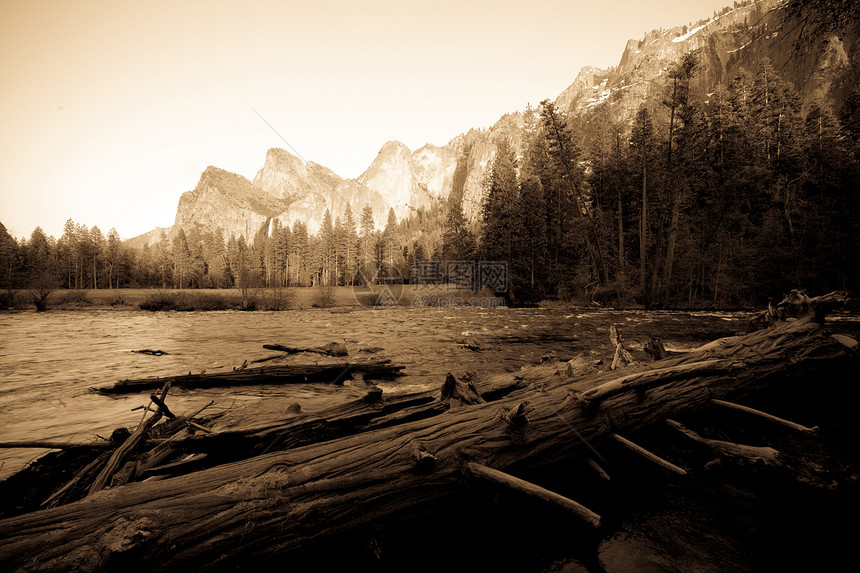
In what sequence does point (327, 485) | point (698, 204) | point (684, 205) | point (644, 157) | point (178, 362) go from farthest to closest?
point (698, 204), point (644, 157), point (684, 205), point (178, 362), point (327, 485)

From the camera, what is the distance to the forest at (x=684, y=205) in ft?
91.0

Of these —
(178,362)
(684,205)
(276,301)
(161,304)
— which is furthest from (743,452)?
(161,304)

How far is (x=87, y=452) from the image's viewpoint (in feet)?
11.3

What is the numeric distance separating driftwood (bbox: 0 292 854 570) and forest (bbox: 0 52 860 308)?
1266 inches

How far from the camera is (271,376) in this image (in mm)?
8641

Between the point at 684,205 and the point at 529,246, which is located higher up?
the point at 684,205

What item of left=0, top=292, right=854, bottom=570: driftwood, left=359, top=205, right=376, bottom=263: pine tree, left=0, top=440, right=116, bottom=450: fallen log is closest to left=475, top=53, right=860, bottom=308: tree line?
left=0, top=292, right=854, bottom=570: driftwood

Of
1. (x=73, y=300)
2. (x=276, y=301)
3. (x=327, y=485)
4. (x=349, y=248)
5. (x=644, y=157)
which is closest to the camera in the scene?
(x=327, y=485)

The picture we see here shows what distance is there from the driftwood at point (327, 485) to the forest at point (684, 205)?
106 ft

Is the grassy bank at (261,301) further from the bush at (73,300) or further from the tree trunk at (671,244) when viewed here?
the tree trunk at (671,244)

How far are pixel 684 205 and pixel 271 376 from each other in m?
37.9

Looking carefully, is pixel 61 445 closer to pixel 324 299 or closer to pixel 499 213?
pixel 499 213

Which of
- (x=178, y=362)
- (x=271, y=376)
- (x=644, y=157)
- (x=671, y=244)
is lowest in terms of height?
(x=178, y=362)

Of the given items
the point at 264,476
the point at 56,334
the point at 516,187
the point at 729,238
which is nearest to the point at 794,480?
the point at 264,476
